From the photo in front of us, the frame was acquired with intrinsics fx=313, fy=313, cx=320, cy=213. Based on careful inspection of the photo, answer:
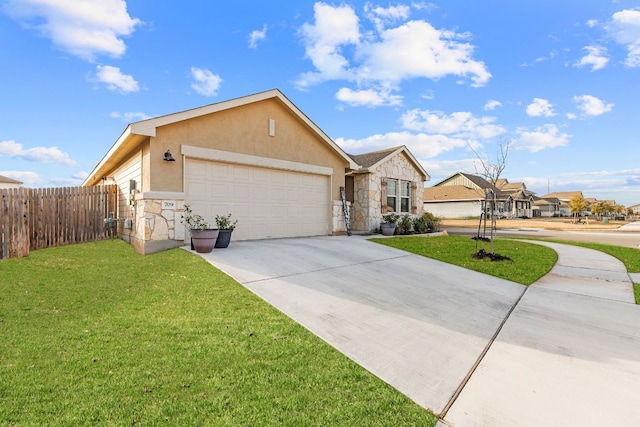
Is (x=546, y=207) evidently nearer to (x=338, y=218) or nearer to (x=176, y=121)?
(x=338, y=218)

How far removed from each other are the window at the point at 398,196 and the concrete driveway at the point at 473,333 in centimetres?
884

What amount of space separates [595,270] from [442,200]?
34.6 metres

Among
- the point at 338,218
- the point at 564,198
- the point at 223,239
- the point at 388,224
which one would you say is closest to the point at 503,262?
the point at 338,218

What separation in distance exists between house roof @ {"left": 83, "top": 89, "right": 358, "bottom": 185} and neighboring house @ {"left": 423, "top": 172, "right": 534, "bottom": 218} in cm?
3055

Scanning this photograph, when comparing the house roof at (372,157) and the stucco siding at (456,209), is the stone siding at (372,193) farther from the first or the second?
the stucco siding at (456,209)

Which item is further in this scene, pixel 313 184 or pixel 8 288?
pixel 313 184

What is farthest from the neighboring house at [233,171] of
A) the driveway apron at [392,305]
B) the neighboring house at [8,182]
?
the neighboring house at [8,182]

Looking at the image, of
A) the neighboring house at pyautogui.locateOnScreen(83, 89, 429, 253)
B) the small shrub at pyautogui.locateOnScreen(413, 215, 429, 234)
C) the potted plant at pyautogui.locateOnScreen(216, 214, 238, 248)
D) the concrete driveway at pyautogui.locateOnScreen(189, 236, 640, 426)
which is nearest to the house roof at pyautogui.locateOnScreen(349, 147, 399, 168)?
the neighboring house at pyautogui.locateOnScreen(83, 89, 429, 253)

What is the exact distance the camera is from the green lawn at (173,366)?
7.13 feet

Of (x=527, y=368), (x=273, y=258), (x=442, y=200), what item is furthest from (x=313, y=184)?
(x=442, y=200)

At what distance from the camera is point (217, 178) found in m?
9.42

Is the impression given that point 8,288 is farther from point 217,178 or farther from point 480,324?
point 480,324

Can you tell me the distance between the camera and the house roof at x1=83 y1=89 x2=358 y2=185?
7.89 metres

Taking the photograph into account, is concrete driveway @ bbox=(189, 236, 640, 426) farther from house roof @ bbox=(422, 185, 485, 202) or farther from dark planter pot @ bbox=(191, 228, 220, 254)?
house roof @ bbox=(422, 185, 485, 202)
